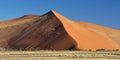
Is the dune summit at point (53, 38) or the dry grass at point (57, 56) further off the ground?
the dune summit at point (53, 38)

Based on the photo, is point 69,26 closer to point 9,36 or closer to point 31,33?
point 31,33

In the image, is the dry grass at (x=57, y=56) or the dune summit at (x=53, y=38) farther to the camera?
the dune summit at (x=53, y=38)

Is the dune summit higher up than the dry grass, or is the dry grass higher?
the dune summit

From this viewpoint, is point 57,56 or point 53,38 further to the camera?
point 53,38

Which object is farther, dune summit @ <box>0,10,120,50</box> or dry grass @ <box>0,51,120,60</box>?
dune summit @ <box>0,10,120,50</box>

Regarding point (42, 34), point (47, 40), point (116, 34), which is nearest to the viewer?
point (47, 40)

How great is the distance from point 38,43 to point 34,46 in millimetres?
1435

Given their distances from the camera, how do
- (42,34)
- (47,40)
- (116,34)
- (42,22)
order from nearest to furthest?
(47,40), (42,34), (42,22), (116,34)

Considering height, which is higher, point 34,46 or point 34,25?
point 34,25

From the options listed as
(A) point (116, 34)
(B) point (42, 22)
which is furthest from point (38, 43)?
(A) point (116, 34)

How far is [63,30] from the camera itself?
9644 cm

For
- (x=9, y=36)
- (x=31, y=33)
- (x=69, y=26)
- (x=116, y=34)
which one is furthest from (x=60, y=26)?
(x=116, y=34)

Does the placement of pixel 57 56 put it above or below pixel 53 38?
below

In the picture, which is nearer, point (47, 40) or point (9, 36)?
point (47, 40)
